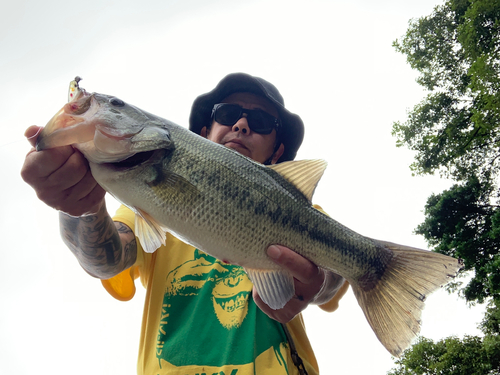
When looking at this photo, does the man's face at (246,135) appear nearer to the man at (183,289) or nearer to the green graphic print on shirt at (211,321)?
the man at (183,289)

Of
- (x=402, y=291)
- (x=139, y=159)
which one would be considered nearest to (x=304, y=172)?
(x=402, y=291)

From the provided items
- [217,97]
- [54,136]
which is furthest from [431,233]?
[54,136]

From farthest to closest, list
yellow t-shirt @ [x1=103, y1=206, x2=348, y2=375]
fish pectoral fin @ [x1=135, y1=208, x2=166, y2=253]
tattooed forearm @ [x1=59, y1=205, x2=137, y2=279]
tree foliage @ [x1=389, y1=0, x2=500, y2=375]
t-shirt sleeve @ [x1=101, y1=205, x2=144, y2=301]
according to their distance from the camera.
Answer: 1. tree foliage @ [x1=389, y1=0, x2=500, y2=375]
2. t-shirt sleeve @ [x1=101, y1=205, x2=144, y2=301]
3. yellow t-shirt @ [x1=103, y1=206, x2=348, y2=375]
4. tattooed forearm @ [x1=59, y1=205, x2=137, y2=279]
5. fish pectoral fin @ [x1=135, y1=208, x2=166, y2=253]

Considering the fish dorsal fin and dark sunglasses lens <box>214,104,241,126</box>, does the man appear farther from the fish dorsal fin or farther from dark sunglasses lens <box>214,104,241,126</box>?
the fish dorsal fin

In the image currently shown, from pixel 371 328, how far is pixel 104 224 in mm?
1826

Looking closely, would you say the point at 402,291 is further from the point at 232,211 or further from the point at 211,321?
the point at 211,321

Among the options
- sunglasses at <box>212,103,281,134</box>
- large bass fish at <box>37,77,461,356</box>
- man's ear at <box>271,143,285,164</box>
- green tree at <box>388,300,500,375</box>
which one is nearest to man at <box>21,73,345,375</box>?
large bass fish at <box>37,77,461,356</box>

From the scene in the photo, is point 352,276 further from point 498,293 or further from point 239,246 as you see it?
point 498,293

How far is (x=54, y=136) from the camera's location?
1562mm

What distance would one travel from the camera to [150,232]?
1849 mm

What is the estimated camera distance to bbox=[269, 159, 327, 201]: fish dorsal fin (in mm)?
2107

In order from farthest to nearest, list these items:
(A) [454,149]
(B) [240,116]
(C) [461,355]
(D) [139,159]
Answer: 1. (C) [461,355]
2. (A) [454,149]
3. (B) [240,116]
4. (D) [139,159]

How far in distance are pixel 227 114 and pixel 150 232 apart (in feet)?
6.18

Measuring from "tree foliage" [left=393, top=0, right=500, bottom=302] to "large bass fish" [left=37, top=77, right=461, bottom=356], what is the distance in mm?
10504
